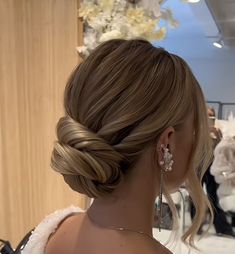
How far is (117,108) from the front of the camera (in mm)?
538

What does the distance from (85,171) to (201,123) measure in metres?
0.21

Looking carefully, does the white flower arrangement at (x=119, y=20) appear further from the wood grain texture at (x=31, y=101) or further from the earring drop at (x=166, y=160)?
the earring drop at (x=166, y=160)

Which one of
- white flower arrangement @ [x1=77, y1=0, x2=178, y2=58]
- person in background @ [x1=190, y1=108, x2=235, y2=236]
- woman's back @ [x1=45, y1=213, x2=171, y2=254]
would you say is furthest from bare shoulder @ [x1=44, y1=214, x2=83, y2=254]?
person in background @ [x1=190, y1=108, x2=235, y2=236]

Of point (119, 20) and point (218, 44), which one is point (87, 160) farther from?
point (218, 44)

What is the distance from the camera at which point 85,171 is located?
56 cm

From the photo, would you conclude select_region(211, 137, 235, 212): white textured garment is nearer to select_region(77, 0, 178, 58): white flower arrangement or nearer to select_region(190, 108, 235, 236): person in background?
select_region(190, 108, 235, 236): person in background

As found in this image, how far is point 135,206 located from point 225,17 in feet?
9.95

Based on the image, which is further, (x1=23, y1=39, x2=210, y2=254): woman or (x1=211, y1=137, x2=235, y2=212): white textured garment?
(x1=211, y1=137, x2=235, y2=212): white textured garment

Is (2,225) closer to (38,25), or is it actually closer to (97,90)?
(38,25)

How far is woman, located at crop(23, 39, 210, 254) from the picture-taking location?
1.76 ft

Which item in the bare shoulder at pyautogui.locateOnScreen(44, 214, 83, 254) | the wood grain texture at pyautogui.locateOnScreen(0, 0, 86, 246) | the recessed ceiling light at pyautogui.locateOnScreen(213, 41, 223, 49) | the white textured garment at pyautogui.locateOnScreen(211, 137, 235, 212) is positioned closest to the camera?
the bare shoulder at pyautogui.locateOnScreen(44, 214, 83, 254)

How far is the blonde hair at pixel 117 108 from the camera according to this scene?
21.1 inches

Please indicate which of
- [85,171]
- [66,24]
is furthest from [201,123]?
[66,24]

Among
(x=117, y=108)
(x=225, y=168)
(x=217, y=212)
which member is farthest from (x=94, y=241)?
(x=217, y=212)
